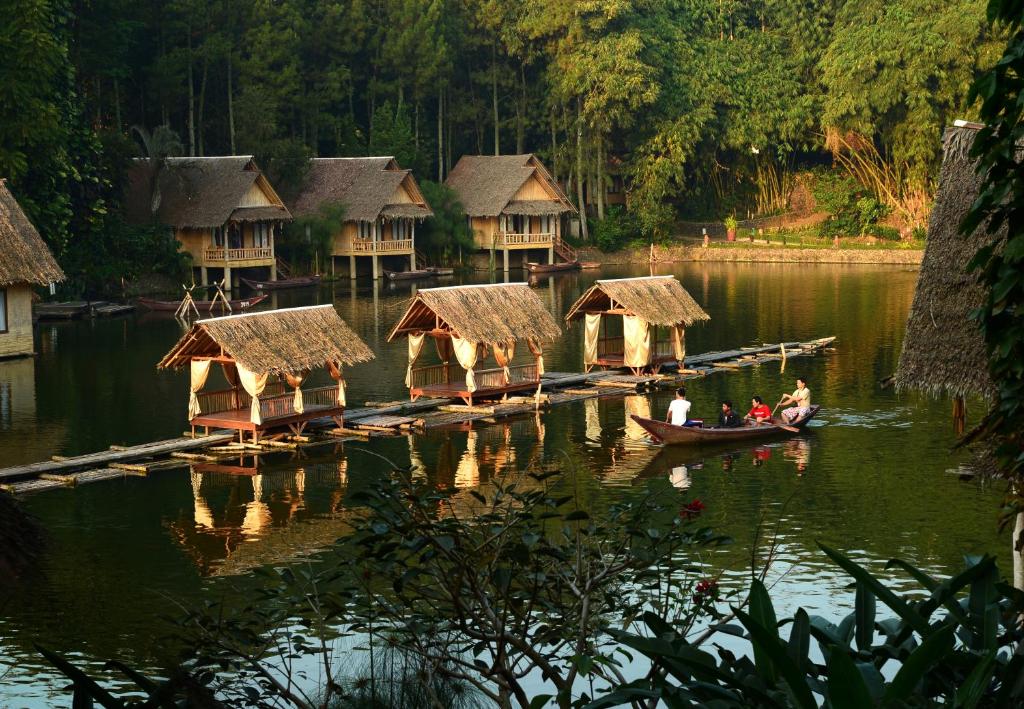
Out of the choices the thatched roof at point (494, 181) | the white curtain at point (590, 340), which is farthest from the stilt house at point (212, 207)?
the white curtain at point (590, 340)

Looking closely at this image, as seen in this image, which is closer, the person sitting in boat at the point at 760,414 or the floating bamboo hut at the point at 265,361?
the floating bamboo hut at the point at 265,361

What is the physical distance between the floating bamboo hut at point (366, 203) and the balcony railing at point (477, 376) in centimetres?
2530

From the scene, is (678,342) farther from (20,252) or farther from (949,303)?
(949,303)

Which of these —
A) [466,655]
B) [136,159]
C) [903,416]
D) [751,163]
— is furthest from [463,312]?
[751,163]

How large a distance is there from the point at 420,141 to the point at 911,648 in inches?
2359

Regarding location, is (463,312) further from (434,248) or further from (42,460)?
(434,248)

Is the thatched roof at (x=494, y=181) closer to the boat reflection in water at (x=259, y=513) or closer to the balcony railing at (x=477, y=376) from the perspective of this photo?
the balcony railing at (x=477, y=376)

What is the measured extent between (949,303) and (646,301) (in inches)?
644

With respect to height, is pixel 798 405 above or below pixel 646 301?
below

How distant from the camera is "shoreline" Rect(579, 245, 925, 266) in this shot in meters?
58.5

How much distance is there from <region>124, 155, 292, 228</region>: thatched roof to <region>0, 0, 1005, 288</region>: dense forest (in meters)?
1.22

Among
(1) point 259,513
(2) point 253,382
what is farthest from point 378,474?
(2) point 253,382

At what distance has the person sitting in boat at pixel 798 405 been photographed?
25.0 metres

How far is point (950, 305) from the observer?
564 inches
